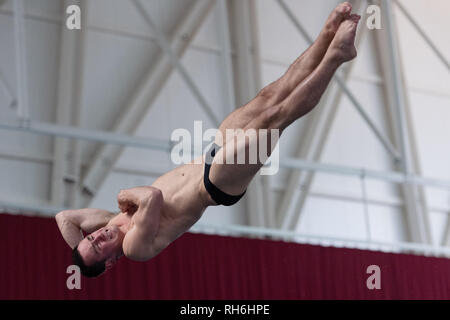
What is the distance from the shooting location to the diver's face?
608 centimetres

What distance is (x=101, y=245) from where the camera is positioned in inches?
240

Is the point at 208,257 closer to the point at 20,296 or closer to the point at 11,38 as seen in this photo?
the point at 20,296

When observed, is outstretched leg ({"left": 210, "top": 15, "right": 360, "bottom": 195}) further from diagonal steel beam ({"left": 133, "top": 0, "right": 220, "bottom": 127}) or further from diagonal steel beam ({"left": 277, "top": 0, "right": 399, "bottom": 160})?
diagonal steel beam ({"left": 277, "top": 0, "right": 399, "bottom": 160})

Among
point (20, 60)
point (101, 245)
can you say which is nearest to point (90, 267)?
point (101, 245)

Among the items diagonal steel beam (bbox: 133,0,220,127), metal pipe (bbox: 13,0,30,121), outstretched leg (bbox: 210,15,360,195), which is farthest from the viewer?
diagonal steel beam (bbox: 133,0,220,127)

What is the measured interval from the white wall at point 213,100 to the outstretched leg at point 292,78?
5.65m

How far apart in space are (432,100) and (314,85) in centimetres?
885

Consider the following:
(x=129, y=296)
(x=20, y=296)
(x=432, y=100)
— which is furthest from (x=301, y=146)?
(x=20, y=296)

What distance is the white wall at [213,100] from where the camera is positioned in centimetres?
1141

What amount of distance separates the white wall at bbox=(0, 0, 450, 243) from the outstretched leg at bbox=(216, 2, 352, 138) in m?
5.65

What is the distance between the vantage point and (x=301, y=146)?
12.9 m

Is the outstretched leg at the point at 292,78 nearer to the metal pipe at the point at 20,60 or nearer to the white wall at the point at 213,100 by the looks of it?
the metal pipe at the point at 20,60

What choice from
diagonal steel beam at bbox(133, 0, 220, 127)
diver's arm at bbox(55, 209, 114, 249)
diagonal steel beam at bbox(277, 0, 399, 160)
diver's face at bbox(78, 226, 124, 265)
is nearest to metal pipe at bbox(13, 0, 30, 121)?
diagonal steel beam at bbox(133, 0, 220, 127)

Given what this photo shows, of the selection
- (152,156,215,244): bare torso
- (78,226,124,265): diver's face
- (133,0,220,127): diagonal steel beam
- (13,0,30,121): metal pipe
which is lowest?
(78,226,124,265): diver's face
